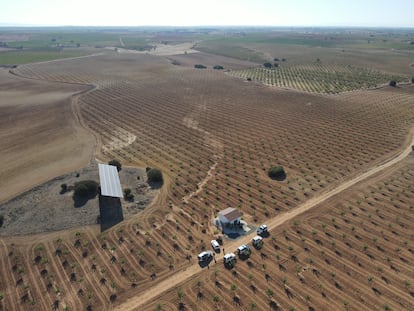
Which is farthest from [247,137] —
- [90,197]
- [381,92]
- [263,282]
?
[381,92]

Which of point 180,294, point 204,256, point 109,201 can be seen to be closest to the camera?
point 180,294

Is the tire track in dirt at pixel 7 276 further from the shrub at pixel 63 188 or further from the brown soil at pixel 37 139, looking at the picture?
the brown soil at pixel 37 139

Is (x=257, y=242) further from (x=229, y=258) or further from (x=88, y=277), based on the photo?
(x=88, y=277)

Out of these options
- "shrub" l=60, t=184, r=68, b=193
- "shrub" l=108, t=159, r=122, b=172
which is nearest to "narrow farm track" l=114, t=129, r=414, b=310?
"shrub" l=60, t=184, r=68, b=193

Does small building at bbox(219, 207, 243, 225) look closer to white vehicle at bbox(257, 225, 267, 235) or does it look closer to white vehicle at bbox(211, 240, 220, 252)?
white vehicle at bbox(257, 225, 267, 235)

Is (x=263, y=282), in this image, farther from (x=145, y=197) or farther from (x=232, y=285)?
(x=145, y=197)

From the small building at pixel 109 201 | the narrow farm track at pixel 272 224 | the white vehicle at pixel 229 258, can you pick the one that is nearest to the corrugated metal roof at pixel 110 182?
the small building at pixel 109 201

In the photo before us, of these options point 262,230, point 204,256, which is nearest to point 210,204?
point 262,230
